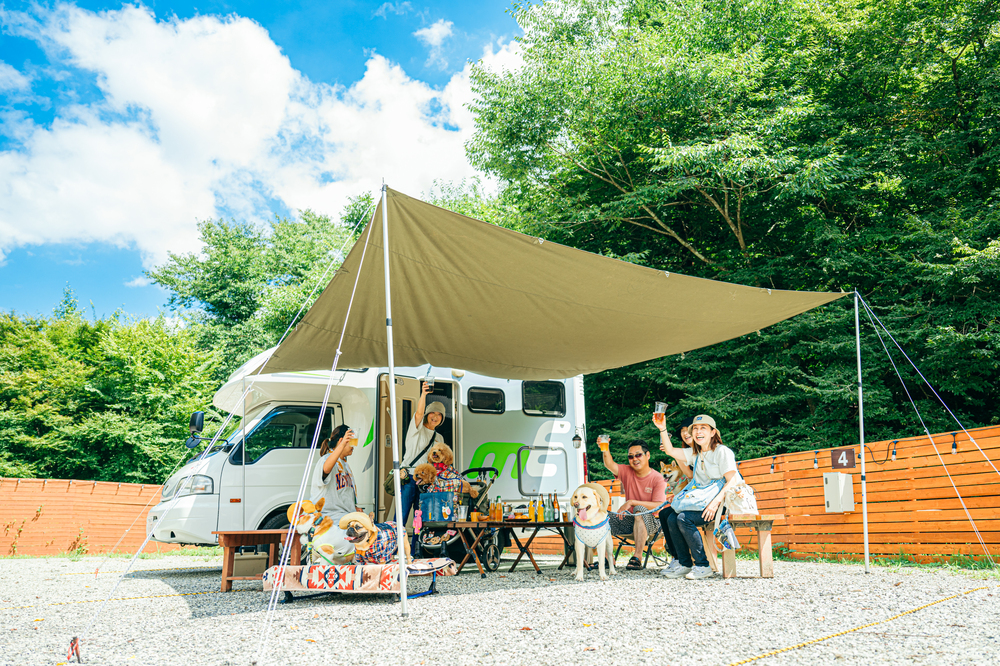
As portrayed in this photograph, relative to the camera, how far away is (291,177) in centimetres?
2309

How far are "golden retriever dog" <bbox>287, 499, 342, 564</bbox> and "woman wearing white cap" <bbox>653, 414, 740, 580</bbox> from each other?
2351 millimetres

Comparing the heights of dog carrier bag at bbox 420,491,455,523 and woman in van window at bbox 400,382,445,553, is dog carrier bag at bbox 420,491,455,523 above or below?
below

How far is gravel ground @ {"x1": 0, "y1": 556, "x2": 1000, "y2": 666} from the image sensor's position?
8.34ft

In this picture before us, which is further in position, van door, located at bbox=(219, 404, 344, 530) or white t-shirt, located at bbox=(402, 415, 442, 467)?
white t-shirt, located at bbox=(402, 415, 442, 467)

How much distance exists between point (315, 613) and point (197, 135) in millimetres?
13086

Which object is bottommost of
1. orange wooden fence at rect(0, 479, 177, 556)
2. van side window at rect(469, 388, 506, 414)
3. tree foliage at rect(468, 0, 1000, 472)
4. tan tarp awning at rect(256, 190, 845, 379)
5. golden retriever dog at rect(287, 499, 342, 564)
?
orange wooden fence at rect(0, 479, 177, 556)

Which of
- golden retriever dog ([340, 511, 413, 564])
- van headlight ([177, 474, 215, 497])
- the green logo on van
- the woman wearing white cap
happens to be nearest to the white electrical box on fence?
the woman wearing white cap

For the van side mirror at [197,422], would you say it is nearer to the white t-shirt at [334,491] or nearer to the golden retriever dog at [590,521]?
the white t-shirt at [334,491]

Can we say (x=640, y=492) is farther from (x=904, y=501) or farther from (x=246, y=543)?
(x=246, y=543)

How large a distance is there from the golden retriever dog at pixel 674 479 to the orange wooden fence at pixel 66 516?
746 centimetres

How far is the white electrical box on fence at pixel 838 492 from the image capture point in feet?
20.2

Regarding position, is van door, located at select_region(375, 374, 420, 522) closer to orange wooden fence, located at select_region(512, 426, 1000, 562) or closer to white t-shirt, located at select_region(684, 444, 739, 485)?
white t-shirt, located at select_region(684, 444, 739, 485)

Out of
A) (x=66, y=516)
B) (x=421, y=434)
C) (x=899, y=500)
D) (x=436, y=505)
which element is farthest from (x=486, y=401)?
(x=66, y=516)

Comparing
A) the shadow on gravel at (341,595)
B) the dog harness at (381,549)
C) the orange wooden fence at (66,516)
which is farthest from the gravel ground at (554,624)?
the orange wooden fence at (66,516)
